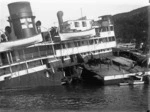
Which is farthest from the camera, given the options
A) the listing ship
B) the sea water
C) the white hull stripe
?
the listing ship

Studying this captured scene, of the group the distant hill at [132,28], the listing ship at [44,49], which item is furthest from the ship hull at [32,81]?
the distant hill at [132,28]

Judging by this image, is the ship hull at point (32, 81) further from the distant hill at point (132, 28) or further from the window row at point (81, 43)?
the distant hill at point (132, 28)

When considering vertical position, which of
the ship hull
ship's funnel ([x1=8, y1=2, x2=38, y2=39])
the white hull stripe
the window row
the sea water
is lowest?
the sea water

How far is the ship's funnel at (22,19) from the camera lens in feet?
120

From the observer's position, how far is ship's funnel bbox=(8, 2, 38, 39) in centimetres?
3653

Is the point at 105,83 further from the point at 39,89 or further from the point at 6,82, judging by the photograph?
the point at 6,82

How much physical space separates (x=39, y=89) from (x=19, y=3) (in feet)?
46.9

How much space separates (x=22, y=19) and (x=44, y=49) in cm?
660

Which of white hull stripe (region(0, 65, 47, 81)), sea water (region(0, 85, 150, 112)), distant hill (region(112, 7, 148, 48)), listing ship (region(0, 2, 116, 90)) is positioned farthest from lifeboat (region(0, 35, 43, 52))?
distant hill (region(112, 7, 148, 48))

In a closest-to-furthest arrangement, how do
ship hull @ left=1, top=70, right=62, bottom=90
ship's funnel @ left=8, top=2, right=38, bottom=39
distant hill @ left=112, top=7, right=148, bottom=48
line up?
ship hull @ left=1, top=70, right=62, bottom=90 → ship's funnel @ left=8, top=2, right=38, bottom=39 → distant hill @ left=112, top=7, right=148, bottom=48

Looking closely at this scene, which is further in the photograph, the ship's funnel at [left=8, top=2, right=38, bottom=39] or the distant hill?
the distant hill

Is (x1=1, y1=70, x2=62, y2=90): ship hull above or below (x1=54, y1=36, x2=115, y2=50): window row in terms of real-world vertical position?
below

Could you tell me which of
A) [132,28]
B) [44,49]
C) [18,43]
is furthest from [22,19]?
[132,28]

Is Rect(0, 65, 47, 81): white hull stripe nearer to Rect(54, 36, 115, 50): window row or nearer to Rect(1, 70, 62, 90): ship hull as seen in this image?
Rect(1, 70, 62, 90): ship hull
